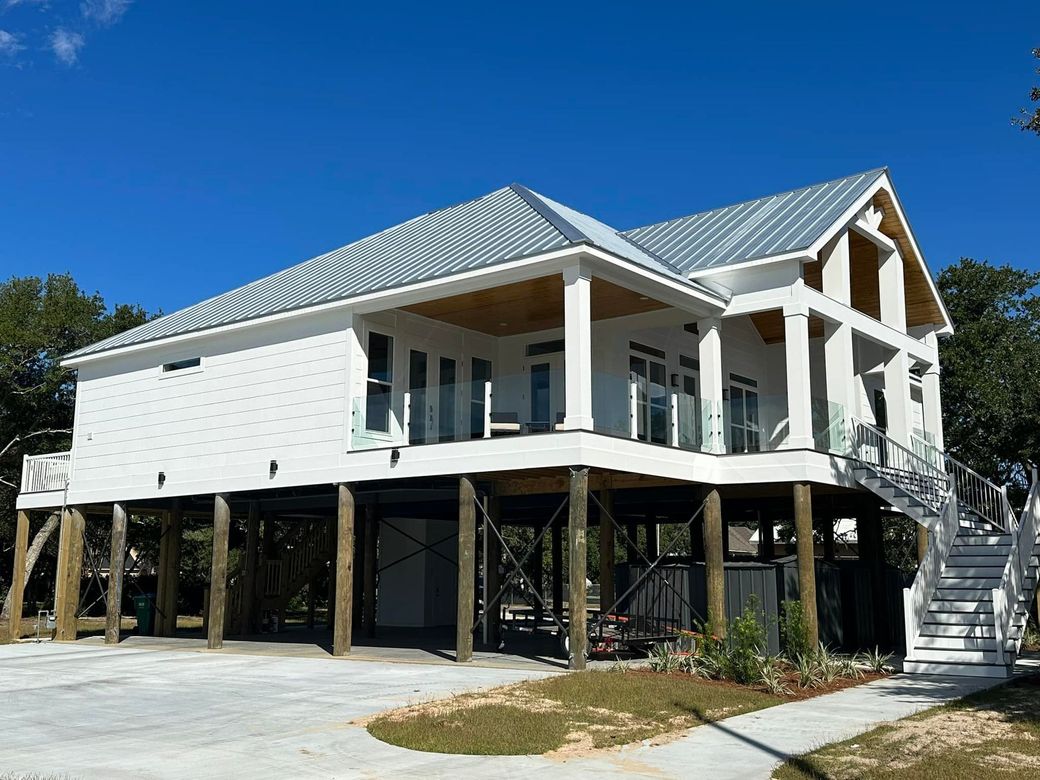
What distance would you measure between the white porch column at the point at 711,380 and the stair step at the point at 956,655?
4985mm

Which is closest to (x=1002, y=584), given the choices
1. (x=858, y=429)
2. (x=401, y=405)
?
(x=858, y=429)

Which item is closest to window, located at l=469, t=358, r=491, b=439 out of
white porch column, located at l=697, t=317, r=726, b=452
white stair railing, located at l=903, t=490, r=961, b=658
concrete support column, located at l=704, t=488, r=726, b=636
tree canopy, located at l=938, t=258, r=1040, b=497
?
white porch column, located at l=697, t=317, r=726, b=452

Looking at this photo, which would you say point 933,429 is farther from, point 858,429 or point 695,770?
point 695,770

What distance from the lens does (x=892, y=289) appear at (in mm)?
23797

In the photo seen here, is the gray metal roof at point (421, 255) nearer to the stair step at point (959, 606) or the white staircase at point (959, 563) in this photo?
the white staircase at point (959, 563)

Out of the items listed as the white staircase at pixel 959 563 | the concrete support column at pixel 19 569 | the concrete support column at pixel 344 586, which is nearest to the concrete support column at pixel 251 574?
the concrete support column at pixel 19 569

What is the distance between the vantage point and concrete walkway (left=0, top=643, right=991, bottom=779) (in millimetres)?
9570

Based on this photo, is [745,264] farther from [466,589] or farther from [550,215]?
[466,589]

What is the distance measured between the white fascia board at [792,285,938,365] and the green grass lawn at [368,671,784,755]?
797cm

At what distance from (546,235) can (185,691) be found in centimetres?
968

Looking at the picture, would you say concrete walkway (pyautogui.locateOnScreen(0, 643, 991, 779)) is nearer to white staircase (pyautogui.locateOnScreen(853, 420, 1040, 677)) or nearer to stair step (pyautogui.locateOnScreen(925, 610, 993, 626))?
white staircase (pyautogui.locateOnScreen(853, 420, 1040, 677))

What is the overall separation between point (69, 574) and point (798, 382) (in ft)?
59.9

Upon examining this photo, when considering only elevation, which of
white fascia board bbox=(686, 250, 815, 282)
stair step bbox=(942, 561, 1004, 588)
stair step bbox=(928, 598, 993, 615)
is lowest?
stair step bbox=(928, 598, 993, 615)

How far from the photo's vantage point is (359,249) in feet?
86.1
